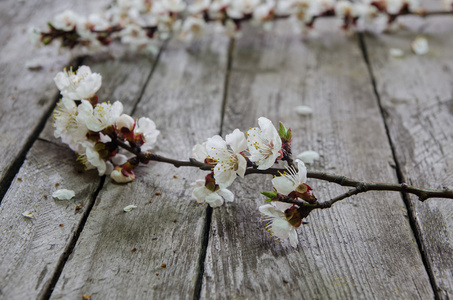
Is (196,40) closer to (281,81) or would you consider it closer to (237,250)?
(281,81)

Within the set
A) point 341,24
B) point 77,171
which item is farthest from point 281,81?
point 77,171

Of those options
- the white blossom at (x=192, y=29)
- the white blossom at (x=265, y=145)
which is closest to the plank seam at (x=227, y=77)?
the white blossom at (x=192, y=29)

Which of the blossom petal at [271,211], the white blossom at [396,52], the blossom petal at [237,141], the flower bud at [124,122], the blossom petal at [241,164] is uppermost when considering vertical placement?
the blossom petal at [237,141]

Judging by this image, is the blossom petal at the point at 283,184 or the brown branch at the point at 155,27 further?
the brown branch at the point at 155,27

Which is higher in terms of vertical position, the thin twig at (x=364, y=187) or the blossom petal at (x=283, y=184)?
the blossom petal at (x=283, y=184)

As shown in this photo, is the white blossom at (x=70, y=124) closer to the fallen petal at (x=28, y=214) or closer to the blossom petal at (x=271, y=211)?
the fallen petal at (x=28, y=214)

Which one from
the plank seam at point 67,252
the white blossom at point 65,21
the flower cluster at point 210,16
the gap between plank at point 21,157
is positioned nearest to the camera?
the plank seam at point 67,252

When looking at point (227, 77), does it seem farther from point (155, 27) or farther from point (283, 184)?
point (283, 184)

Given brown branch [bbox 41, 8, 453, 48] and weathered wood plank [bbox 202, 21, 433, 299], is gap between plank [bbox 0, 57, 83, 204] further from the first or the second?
weathered wood plank [bbox 202, 21, 433, 299]

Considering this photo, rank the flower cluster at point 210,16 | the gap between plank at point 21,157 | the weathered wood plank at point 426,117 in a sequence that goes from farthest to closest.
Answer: the flower cluster at point 210,16
the gap between plank at point 21,157
the weathered wood plank at point 426,117
